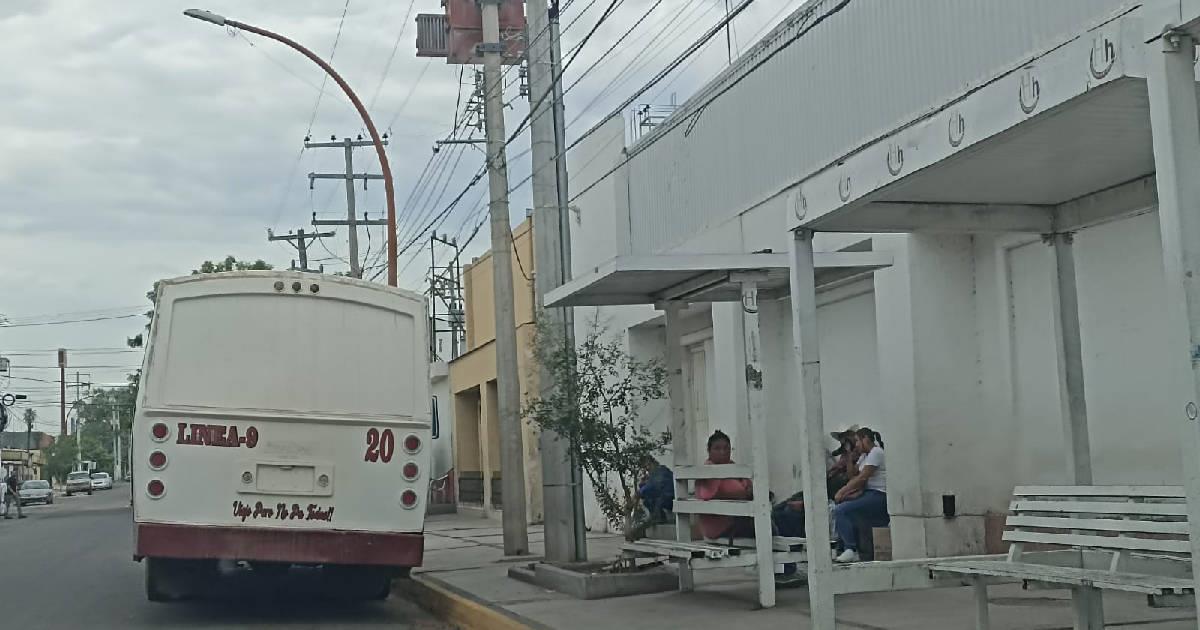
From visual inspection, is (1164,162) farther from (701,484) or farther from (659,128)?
(659,128)

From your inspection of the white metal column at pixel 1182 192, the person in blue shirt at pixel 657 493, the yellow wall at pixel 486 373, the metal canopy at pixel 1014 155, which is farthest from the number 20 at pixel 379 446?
the yellow wall at pixel 486 373

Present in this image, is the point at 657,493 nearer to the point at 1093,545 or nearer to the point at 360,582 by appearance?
the point at 360,582

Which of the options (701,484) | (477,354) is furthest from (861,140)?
(477,354)

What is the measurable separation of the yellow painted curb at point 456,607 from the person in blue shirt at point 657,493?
1.83 meters

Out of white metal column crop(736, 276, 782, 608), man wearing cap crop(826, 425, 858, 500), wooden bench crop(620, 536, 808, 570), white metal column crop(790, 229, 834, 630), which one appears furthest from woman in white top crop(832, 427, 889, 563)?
white metal column crop(790, 229, 834, 630)

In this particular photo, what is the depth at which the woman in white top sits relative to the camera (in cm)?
1132

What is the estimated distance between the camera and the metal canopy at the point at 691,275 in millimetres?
9828

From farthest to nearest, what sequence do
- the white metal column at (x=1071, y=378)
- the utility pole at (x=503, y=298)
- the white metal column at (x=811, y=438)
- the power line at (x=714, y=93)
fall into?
the utility pole at (x=503, y=298) < the power line at (x=714, y=93) < the white metal column at (x=1071, y=378) < the white metal column at (x=811, y=438)

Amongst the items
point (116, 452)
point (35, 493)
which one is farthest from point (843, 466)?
point (116, 452)

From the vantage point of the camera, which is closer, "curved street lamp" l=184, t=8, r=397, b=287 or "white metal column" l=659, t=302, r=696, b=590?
"white metal column" l=659, t=302, r=696, b=590

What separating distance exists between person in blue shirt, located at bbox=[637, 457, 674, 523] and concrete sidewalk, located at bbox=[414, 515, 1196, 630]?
0.74 meters

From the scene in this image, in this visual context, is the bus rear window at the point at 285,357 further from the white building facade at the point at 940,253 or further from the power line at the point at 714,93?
the white building facade at the point at 940,253

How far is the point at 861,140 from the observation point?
41.3 feet

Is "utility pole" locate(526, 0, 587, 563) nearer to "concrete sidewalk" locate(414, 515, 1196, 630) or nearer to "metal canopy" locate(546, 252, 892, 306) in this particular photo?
"concrete sidewalk" locate(414, 515, 1196, 630)
